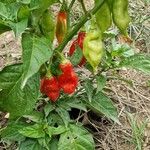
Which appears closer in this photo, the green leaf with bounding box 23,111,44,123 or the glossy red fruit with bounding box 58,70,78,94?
the glossy red fruit with bounding box 58,70,78,94

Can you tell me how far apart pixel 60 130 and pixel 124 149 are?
1.35ft

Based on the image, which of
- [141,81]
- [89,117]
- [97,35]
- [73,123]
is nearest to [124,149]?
[89,117]

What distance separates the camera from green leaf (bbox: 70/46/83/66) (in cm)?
153

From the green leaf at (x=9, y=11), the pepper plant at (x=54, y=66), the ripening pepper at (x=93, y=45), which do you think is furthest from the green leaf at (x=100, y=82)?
the green leaf at (x=9, y=11)

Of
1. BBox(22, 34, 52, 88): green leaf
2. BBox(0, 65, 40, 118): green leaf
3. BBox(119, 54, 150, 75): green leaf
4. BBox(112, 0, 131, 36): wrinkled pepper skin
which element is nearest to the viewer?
BBox(22, 34, 52, 88): green leaf

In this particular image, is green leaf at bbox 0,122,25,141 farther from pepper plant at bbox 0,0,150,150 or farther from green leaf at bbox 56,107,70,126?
green leaf at bbox 56,107,70,126

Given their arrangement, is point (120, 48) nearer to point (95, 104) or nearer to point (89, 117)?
point (95, 104)

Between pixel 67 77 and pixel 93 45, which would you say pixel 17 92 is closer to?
pixel 67 77

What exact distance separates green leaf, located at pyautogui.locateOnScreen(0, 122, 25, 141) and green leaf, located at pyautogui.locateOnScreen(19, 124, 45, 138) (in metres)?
0.04

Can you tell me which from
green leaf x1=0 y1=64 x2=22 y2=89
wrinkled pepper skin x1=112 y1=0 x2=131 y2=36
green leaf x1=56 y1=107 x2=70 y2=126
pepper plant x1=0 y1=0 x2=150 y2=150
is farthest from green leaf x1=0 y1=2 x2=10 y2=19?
green leaf x1=56 y1=107 x2=70 y2=126

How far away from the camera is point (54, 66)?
1520 millimetres

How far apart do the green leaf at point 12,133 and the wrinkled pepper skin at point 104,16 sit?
17.4 inches

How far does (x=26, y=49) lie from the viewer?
4.06ft

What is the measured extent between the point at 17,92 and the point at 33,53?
0.23 m
